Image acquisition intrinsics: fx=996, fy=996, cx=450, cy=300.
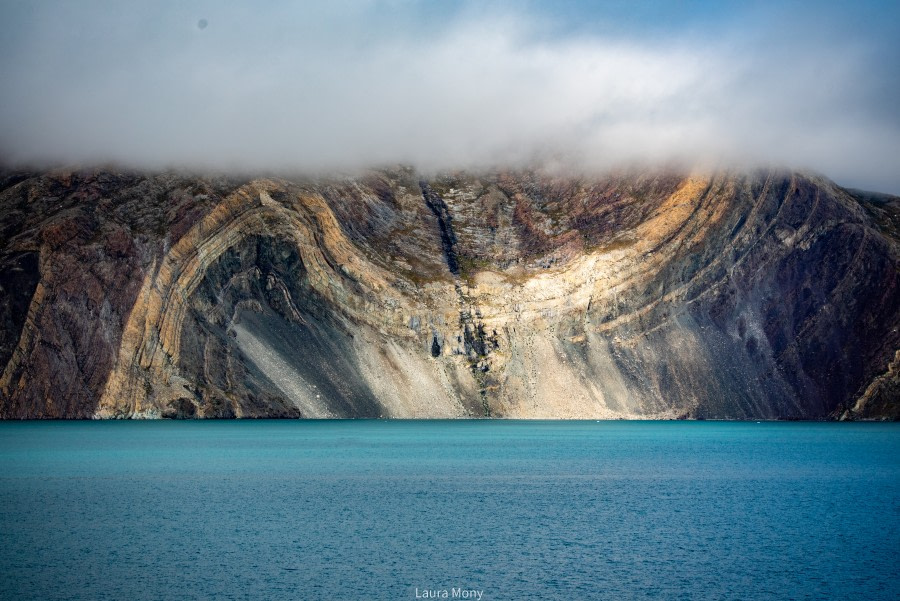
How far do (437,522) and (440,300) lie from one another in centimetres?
9525

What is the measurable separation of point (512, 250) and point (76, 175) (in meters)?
62.6

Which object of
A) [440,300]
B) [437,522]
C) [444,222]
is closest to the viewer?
[437,522]

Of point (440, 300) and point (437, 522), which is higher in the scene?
point (440, 300)

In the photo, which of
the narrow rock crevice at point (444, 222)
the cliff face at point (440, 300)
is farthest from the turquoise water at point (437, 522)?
the narrow rock crevice at point (444, 222)

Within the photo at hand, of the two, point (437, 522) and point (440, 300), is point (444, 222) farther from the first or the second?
point (437, 522)

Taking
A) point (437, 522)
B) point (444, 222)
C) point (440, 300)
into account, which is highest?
point (444, 222)

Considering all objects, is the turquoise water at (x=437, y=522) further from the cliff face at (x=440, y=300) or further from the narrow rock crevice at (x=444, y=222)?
the narrow rock crevice at (x=444, y=222)

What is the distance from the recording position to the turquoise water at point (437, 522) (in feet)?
107

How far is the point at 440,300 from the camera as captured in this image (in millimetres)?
138125

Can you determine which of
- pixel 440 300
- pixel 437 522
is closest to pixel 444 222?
pixel 440 300

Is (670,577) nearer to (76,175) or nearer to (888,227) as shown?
(76,175)

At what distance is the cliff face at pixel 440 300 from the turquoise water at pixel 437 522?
110 ft

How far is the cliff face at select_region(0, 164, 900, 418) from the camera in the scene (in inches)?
4471

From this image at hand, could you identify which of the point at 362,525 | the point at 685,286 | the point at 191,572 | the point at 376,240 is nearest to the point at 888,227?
the point at 685,286
